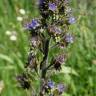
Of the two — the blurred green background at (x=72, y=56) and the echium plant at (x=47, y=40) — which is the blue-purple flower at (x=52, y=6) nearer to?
the echium plant at (x=47, y=40)

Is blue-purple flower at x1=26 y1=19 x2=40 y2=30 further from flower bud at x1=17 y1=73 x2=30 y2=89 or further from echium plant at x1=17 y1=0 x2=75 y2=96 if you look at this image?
flower bud at x1=17 y1=73 x2=30 y2=89

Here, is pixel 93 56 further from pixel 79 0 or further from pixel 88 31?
pixel 79 0

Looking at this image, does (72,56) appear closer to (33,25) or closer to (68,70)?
(68,70)

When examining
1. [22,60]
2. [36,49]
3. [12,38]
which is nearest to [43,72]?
[36,49]

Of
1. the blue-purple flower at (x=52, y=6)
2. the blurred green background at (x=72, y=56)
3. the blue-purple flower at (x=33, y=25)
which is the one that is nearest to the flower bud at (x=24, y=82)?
the blue-purple flower at (x=33, y=25)

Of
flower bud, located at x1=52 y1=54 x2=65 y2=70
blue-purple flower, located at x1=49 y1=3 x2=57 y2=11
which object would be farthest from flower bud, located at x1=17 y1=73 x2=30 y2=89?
blue-purple flower, located at x1=49 y1=3 x2=57 y2=11

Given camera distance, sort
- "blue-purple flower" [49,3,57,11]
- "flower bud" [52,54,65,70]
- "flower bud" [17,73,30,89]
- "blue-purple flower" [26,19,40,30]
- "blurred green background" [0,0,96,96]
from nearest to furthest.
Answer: "blue-purple flower" [49,3,57,11] < "blue-purple flower" [26,19,40,30] < "flower bud" [52,54,65,70] < "flower bud" [17,73,30,89] < "blurred green background" [0,0,96,96]
